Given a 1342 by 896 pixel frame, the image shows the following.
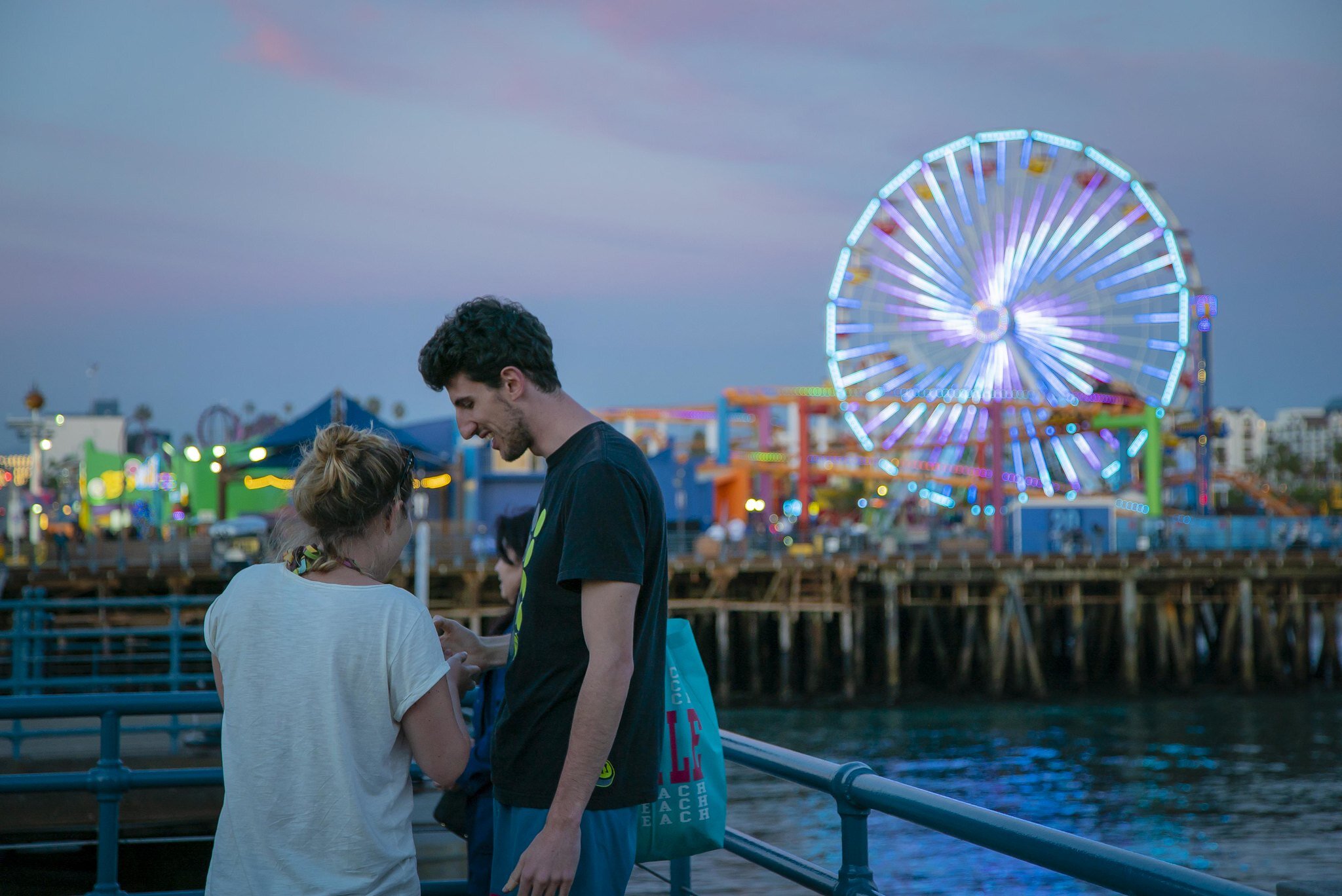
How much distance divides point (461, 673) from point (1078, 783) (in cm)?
1696

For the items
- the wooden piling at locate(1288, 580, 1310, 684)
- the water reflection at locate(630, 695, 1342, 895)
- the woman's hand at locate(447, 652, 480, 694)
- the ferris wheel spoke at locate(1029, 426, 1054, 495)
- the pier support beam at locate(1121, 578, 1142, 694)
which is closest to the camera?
the woman's hand at locate(447, 652, 480, 694)

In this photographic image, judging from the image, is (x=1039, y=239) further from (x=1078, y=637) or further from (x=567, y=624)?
(x=567, y=624)

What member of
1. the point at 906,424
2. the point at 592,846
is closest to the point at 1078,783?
the point at 592,846

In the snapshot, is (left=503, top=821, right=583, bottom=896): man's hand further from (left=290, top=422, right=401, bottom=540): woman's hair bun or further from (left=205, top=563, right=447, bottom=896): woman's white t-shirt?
(left=290, top=422, right=401, bottom=540): woman's hair bun

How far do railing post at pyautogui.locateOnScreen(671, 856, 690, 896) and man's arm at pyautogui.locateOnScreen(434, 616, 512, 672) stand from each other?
2.87ft

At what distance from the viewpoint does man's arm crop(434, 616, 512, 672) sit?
113 inches

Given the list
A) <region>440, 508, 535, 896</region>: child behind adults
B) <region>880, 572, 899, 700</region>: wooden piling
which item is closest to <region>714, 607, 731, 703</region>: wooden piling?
<region>880, 572, 899, 700</region>: wooden piling

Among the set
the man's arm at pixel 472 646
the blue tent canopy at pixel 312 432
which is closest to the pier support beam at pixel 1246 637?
the blue tent canopy at pixel 312 432

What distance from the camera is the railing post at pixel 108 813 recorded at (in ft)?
11.5

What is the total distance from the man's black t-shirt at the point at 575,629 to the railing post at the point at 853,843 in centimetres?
47

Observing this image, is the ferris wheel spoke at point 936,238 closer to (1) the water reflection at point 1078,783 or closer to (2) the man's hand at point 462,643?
(1) the water reflection at point 1078,783

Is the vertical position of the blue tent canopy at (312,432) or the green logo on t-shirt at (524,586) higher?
the blue tent canopy at (312,432)

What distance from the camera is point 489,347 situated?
2.43 meters

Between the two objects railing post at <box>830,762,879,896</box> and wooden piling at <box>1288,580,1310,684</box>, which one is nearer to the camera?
railing post at <box>830,762,879,896</box>
